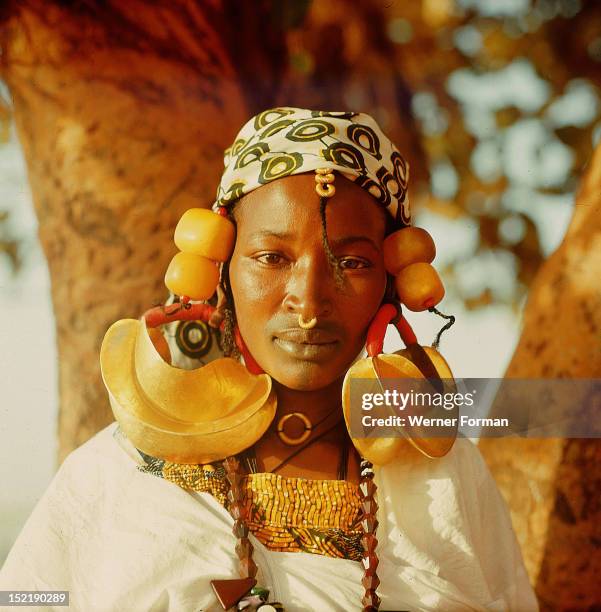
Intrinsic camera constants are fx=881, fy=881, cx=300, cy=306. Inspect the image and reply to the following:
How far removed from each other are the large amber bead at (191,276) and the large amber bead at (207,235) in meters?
0.02

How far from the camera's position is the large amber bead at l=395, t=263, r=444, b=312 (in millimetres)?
1548

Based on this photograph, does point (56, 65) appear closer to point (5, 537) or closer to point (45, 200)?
point (45, 200)

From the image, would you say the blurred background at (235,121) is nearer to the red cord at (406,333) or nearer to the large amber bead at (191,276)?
the red cord at (406,333)

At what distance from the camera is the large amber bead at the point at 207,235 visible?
60.1 inches

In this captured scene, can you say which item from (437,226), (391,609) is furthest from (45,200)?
(391,609)

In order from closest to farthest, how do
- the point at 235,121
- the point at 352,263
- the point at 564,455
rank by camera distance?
the point at 352,263 → the point at 564,455 → the point at 235,121

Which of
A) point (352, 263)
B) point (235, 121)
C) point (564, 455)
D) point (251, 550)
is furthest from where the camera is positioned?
point (235, 121)

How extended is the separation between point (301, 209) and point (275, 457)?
44 centimetres

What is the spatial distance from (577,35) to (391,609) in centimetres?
142

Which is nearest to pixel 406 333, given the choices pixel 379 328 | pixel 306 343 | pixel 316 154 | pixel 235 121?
pixel 379 328

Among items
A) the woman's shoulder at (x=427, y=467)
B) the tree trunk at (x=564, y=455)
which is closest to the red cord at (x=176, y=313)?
the woman's shoulder at (x=427, y=467)

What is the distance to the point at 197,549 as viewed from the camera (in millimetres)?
1410

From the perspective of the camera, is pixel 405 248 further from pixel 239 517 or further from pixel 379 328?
pixel 239 517

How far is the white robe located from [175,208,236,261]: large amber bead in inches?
14.0
